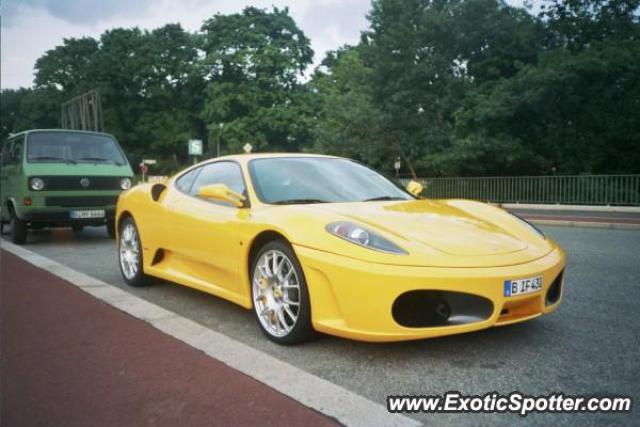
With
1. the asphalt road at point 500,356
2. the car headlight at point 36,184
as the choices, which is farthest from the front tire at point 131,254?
the car headlight at point 36,184

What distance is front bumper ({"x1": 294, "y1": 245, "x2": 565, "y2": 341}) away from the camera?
3.05 m

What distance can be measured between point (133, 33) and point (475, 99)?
4122cm

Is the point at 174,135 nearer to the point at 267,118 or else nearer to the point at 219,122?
the point at 219,122

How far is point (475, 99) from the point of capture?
2702 cm

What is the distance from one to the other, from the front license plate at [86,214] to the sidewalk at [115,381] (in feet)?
17.2

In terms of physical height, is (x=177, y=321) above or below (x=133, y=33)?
below

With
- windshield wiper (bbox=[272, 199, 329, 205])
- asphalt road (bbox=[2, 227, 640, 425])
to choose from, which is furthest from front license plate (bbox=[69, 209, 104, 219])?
windshield wiper (bbox=[272, 199, 329, 205])

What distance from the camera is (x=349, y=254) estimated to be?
126 inches

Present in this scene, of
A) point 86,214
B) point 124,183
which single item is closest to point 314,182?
point 86,214

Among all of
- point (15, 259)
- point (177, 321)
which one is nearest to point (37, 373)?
point (177, 321)

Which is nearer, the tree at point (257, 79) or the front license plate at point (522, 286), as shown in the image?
the front license plate at point (522, 286)

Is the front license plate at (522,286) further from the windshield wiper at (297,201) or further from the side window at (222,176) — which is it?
the side window at (222,176)

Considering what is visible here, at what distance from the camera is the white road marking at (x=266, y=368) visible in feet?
8.08

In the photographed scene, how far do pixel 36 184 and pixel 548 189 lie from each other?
18.5 m
